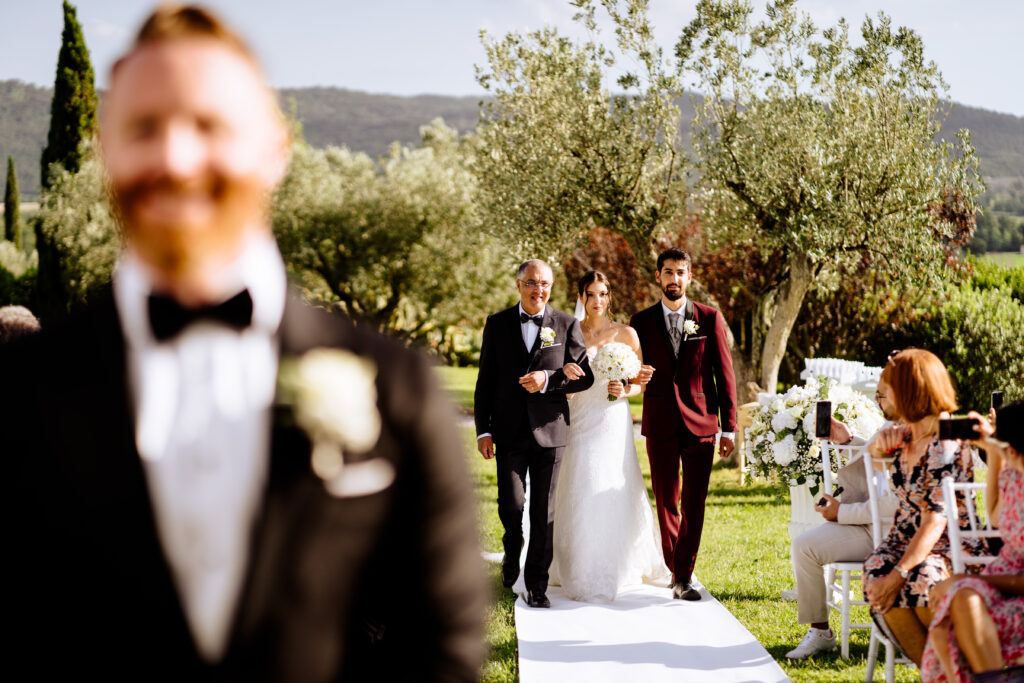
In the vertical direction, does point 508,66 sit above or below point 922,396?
above

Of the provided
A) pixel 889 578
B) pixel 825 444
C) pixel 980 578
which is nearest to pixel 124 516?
pixel 980 578

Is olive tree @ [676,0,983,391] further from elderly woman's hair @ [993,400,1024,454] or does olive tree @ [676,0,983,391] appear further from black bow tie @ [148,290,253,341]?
black bow tie @ [148,290,253,341]

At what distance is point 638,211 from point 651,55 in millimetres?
2102

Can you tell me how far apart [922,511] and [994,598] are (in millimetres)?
694

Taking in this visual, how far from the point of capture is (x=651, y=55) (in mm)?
12625

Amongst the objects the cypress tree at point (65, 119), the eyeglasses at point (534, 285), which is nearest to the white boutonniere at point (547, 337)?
the eyeglasses at point (534, 285)

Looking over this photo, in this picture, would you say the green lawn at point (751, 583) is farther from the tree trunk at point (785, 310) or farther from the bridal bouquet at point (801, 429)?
the tree trunk at point (785, 310)

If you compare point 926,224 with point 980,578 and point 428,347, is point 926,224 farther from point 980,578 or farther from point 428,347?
point 428,347

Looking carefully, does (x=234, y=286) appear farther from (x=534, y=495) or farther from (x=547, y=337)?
(x=534, y=495)

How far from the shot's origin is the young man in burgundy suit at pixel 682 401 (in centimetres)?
690

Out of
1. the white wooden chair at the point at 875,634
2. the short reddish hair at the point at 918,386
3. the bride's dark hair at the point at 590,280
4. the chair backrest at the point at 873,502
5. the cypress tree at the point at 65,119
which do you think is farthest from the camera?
the cypress tree at the point at 65,119

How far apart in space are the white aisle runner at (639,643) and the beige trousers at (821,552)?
0.47 m

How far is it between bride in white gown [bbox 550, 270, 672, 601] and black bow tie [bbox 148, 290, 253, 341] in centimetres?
625

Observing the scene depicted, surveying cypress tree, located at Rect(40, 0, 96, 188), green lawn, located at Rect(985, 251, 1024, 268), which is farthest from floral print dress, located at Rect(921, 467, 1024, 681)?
cypress tree, located at Rect(40, 0, 96, 188)
